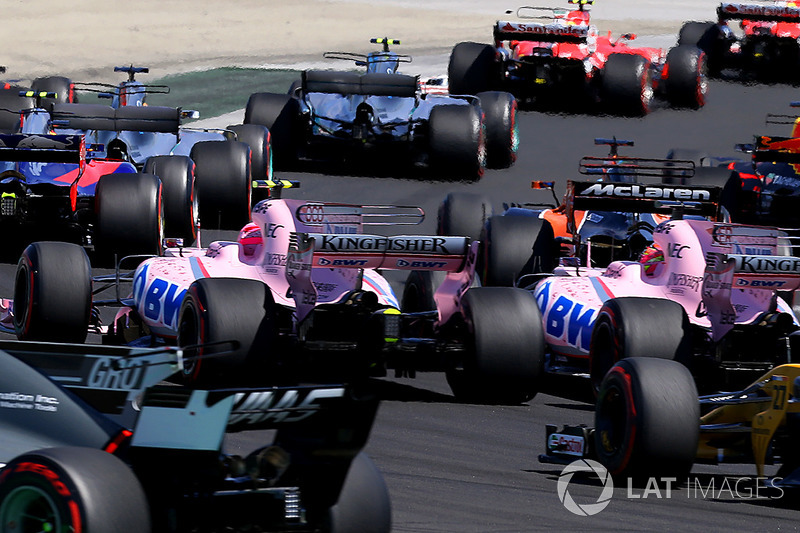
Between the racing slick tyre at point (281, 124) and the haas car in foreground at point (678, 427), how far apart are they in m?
15.5

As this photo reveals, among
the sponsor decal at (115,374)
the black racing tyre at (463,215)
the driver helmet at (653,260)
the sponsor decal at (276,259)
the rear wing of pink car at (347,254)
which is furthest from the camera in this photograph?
the black racing tyre at (463,215)

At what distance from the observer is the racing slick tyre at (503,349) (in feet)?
43.1

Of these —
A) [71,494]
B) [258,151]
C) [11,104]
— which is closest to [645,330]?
[71,494]

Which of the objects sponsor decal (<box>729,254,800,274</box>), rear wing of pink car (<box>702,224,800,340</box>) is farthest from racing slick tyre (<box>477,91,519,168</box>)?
sponsor decal (<box>729,254,800,274</box>)

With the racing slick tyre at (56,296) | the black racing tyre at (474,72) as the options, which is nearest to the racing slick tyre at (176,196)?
the racing slick tyre at (56,296)

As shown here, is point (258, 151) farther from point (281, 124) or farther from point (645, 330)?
point (645, 330)

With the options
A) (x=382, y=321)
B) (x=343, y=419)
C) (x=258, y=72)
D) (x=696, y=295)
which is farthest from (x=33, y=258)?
(x=258, y=72)

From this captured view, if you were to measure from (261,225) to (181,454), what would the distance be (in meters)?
7.86

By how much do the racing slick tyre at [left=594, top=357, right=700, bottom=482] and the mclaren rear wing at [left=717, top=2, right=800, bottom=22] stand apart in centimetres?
2461

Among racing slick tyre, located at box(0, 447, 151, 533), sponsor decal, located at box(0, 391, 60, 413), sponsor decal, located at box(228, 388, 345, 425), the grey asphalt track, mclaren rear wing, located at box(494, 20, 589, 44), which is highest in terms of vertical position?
mclaren rear wing, located at box(494, 20, 589, 44)

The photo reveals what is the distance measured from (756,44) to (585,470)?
2439 cm

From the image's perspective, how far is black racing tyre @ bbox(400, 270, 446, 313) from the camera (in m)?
15.9

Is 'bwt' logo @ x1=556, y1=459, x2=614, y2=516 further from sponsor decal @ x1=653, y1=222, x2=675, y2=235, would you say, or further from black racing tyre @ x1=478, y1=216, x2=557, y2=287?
black racing tyre @ x1=478, y1=216, x2=557, y2=287

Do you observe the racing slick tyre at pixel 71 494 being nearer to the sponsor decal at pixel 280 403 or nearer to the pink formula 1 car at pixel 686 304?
the sponsor decal at pixel 280 403
